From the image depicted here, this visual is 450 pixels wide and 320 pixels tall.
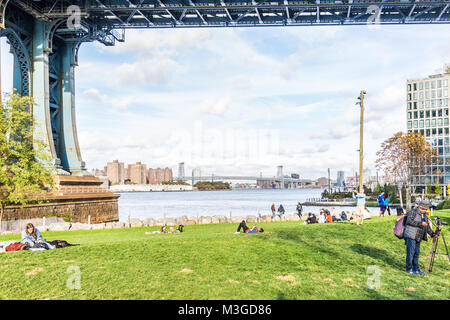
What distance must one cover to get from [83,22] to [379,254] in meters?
35.4

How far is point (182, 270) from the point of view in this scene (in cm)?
1119

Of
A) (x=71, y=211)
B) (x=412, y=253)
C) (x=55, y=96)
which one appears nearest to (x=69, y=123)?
(x=55, y=96)

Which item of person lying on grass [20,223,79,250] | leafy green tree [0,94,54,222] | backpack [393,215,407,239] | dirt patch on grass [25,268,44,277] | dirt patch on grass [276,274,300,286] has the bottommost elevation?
dirt patch on grass [276,274,300,286]

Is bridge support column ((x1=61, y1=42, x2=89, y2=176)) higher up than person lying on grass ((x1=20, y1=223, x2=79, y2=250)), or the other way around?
bridge support column ((x1=61, y1=42, x2=89, y2=176))

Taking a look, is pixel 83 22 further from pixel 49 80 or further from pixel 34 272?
pixel 34 272

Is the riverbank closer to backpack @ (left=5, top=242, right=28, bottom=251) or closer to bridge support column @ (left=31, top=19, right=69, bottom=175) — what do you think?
bridge support column @ (left=31, top=19, right=69, bottom=175)

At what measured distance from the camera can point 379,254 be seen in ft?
47.0

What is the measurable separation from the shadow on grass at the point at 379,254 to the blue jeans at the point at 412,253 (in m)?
0.84

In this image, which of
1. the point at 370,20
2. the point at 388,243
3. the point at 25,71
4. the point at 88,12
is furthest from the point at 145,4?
the point at 388,243

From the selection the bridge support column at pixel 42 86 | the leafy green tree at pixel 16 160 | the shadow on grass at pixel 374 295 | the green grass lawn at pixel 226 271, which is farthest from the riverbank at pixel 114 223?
the shadow on grass at pixel 374 295

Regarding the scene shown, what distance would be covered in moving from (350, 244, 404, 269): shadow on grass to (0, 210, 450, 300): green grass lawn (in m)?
0.04

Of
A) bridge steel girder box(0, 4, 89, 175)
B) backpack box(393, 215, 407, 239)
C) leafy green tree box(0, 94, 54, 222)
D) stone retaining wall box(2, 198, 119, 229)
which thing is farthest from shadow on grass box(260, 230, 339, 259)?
bridge steel girder box(0, 4, 89, 175)

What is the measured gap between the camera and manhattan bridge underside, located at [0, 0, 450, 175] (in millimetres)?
35281

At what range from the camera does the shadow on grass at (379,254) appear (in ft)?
43.3
